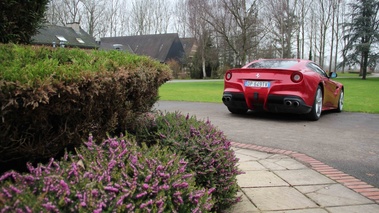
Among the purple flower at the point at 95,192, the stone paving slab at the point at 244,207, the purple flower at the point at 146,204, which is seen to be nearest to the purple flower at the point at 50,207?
the purple flower at the point at 95,192

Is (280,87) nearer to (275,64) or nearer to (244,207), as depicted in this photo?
(275,64)

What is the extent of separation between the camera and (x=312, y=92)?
22.4 feet

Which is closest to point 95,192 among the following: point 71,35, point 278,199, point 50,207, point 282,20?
point 50,207

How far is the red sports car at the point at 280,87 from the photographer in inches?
262

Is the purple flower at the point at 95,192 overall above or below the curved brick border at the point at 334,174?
above

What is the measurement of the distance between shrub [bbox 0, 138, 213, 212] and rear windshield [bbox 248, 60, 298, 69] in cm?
585

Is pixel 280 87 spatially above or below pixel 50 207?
above

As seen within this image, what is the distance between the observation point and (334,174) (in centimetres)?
359

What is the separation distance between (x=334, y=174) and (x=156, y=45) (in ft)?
186

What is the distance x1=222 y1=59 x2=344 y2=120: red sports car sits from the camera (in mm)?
6648

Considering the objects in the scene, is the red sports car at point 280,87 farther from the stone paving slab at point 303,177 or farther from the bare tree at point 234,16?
the bare tree at point 234,16

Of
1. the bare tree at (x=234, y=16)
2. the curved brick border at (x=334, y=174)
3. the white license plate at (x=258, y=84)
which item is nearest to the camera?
the curved brick border at (x=334, y=174)

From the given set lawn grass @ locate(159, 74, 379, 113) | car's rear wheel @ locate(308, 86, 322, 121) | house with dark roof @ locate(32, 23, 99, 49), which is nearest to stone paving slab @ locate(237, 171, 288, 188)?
car's rear wheel @ locate(308, 86, 322, 121)

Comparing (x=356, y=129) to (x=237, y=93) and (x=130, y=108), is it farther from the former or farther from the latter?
(x=130, y=108)
